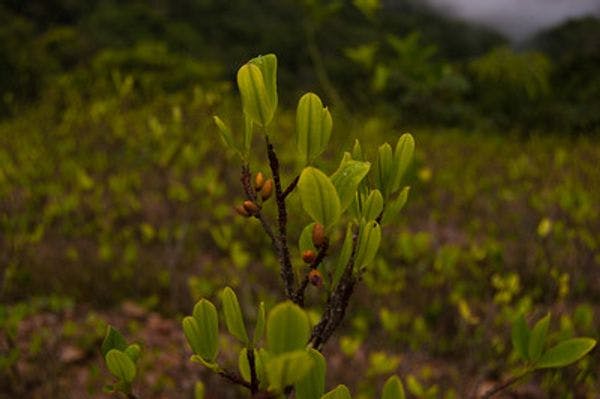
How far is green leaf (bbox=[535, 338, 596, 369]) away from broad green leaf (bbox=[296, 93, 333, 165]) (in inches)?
14.5

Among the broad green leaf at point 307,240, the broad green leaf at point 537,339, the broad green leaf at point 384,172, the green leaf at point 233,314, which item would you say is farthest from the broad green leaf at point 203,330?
the broad green leaf at point 537,339

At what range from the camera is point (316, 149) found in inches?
25.7

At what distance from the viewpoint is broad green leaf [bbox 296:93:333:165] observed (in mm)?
640

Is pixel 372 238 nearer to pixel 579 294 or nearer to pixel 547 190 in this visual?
pixel 579 294

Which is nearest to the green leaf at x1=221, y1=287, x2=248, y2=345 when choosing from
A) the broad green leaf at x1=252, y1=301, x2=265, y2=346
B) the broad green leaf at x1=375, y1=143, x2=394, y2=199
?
the broad green leaf at x1=252, y1=301, x2=265, y2=346

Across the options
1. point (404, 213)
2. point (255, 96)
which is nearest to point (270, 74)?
point (255, 96)

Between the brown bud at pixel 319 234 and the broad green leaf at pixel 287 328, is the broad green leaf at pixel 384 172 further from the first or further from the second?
the broad green leaf at pixel 287 328

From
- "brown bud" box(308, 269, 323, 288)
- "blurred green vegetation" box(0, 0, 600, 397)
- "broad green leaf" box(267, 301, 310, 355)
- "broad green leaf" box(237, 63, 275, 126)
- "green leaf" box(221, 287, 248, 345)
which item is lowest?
"blurred green vegetation" box(0, 0, 600, 397)

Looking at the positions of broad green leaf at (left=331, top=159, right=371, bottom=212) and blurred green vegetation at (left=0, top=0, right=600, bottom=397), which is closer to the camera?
broad green leaf at (left=331, top=159, right=371, bottom=212)

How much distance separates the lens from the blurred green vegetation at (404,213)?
272cm

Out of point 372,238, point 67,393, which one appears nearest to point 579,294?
point 67,393

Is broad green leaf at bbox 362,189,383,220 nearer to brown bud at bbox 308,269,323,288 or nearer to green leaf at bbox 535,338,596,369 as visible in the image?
brown bud at bbox 308,269,323,288

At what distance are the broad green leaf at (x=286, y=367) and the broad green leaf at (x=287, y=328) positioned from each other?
0.04 ft

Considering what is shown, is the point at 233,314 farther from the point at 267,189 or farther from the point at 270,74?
the point at 270,74
